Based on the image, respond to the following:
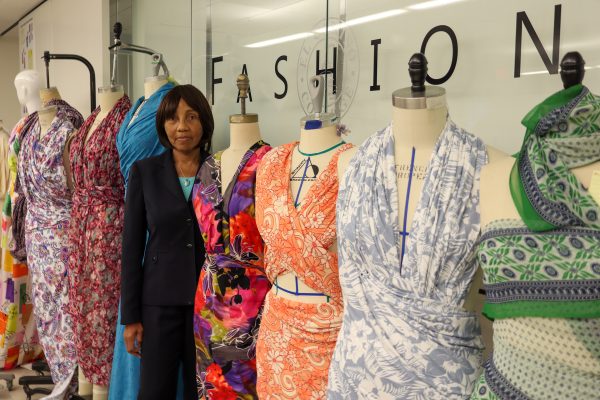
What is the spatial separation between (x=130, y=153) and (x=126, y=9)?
1805mm

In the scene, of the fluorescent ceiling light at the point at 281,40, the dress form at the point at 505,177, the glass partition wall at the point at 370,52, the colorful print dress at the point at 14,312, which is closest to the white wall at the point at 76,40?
the glass partition wall at the point at 370,52

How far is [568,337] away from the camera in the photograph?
111 cm

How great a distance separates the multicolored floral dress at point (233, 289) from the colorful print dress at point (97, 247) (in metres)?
0.95

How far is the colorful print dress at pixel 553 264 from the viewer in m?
1.10

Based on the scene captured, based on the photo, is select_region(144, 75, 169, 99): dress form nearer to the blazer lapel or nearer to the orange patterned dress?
the blazer lapel

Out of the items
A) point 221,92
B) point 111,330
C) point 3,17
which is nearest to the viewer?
point 111,330

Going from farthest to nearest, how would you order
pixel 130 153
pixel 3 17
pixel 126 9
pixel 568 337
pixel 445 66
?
pixel 3 17, pixel 126 9, pixel 130 153, pixel 445 66, pixel 568 337

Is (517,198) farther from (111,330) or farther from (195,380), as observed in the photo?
(111,330)

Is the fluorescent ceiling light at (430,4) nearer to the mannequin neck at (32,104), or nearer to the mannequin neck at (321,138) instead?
the mannequin neck at (321,138)

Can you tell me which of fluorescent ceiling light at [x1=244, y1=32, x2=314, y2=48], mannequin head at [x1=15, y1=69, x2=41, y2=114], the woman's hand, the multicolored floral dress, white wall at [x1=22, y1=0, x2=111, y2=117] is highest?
white wall at [x1=22, y1=0, x2=111, y2=117]

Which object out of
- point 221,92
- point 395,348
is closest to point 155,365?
point 395,348

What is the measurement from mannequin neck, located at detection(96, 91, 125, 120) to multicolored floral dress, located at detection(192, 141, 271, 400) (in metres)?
1.29

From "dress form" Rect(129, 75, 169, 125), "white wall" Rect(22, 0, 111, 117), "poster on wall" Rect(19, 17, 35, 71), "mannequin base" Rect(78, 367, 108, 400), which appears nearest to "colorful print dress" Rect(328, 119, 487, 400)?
"dress form" Rect(129, 75, 169, 125)

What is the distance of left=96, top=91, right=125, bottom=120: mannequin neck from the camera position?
3.18 metres
